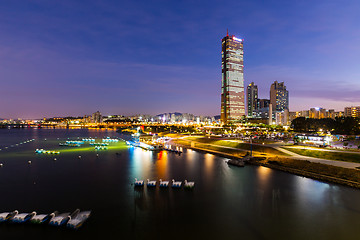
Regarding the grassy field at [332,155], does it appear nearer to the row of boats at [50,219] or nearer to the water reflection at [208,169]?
the water reflection at [208,169]

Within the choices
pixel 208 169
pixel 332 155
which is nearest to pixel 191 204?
pixel 208 169

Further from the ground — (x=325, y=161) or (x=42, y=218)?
(x=325, y=161)

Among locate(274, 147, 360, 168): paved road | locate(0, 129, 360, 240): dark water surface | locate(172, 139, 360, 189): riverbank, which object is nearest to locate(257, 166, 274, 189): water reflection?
locate(0, 129, 360, 240): dark water surface

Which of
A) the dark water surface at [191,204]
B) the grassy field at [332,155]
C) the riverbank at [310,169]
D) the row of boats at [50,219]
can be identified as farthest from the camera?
the grassy field at [332,155]

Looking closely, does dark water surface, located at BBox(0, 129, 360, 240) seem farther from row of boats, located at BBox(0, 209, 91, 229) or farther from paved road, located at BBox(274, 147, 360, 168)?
paved road, located at BBox(274, 147, 360, 168)

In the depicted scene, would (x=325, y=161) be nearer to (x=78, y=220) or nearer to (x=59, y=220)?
(x=78, y=220)

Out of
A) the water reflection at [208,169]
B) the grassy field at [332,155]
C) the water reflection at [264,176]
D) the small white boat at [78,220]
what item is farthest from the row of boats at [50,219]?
the grassy field at [332,155]
